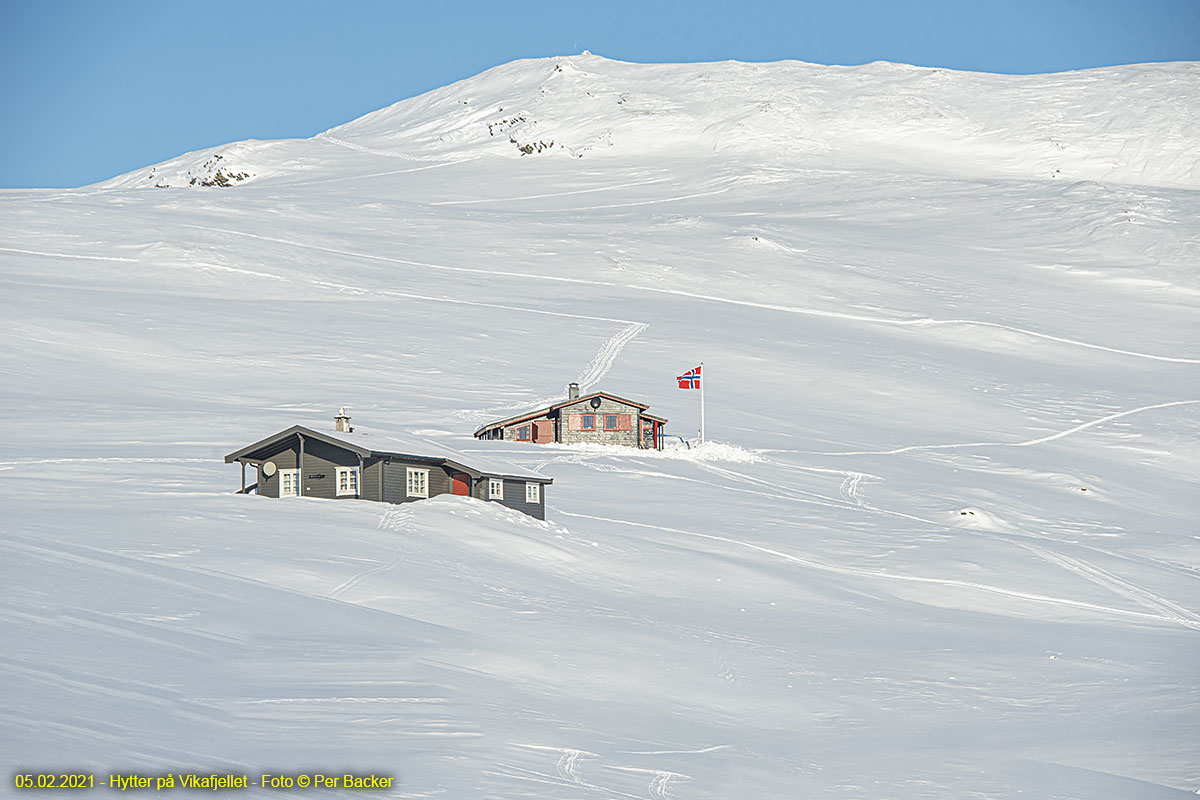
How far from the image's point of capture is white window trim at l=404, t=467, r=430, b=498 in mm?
36344

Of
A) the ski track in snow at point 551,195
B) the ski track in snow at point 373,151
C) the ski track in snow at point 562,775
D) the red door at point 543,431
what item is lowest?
the ski track in snow at point 562,775

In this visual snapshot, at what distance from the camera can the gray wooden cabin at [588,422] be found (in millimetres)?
52938

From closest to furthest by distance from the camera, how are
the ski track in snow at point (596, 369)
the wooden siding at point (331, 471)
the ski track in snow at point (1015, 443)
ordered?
the wooden siding at point (331, 471), the ski track in snow at point (1015, 443), the ski track in snow at point (596, 369)

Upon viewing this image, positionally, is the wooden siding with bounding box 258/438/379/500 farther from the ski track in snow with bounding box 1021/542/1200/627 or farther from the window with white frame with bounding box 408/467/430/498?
the ski track in snow with bounding box 1021/542/1200/627

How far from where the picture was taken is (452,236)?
95.4 m

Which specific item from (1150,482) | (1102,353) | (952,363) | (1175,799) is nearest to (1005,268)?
(1102,353)

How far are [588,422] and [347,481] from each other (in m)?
18.6

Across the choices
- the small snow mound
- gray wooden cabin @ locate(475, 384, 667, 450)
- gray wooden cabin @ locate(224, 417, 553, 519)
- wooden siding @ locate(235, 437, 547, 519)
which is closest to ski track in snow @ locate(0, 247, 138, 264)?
gray wooden cabin @ locate(475, 384, 667, 450)

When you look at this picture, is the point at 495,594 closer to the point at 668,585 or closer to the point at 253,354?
the point at 668,585

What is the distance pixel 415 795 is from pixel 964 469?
4042 cm

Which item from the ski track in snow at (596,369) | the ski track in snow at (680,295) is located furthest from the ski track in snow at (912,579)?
the ski track in snow at (680,295)

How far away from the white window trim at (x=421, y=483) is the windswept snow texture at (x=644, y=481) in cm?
70

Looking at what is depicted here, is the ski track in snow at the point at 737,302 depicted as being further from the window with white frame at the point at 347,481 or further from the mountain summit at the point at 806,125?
the mountain summit at the point at 806,125

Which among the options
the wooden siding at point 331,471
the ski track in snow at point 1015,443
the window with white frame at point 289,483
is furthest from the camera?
the ski track in snow at point 1015,443
